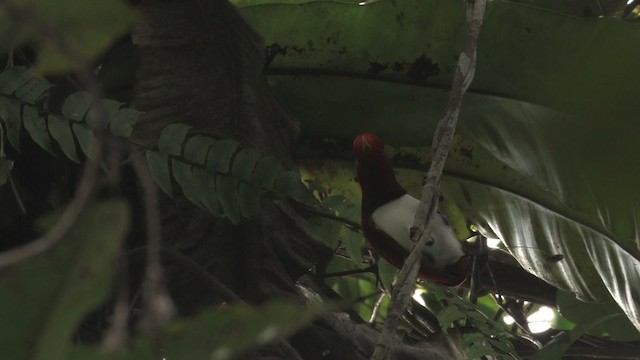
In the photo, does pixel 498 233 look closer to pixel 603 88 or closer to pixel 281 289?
pixel 603 88

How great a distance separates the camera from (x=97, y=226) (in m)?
0.35

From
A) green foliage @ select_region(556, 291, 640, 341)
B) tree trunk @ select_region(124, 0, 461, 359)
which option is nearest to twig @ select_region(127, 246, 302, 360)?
tree trunk @ select_region(124, 0, 461, 359)

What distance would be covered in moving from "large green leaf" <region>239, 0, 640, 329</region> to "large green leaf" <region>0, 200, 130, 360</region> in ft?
2.76

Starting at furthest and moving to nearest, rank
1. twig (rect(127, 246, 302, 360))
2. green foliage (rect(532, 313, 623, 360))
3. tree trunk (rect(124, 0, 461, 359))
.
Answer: green foliage (rect(532, 313, 623, 360)) → tree trunk (rect(124, 0, 461, 359)) → twig (rect(127, 246, 302, 360))

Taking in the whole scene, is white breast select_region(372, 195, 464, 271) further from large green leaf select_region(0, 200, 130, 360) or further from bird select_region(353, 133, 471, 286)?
large green leaf select_region(0, 200, 130, 360)

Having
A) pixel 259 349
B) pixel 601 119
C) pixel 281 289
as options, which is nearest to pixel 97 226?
pixel 259 349

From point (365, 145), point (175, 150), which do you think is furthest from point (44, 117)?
point (365, 145)

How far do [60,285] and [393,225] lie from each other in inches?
28.5

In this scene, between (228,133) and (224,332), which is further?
(228,133)

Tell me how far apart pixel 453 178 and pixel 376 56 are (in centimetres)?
21

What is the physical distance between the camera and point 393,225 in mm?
1078

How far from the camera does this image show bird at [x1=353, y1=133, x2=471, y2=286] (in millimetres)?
1081

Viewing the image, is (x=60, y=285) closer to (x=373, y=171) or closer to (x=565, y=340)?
(x=373, y=171)

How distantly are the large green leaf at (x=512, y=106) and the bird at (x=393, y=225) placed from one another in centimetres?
13
